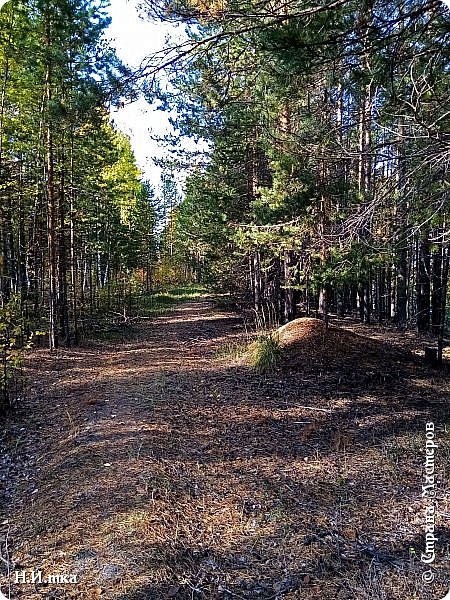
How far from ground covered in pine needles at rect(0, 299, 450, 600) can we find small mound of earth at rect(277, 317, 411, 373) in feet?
0.19

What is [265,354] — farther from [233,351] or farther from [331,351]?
[233,351]

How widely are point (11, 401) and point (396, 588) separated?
5828 mm

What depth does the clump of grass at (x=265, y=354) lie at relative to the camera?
855 centimetres

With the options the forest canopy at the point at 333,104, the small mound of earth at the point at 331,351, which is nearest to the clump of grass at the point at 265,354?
the small mound of earth at the point at 331,351

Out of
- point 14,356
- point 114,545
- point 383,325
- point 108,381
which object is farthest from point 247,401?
point 383,325

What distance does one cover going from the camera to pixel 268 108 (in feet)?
27.7

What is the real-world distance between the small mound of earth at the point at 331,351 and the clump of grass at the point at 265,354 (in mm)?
148

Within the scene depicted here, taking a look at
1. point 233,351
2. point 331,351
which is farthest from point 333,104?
point 233,351

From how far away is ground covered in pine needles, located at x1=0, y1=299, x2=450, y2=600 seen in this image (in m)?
3.15

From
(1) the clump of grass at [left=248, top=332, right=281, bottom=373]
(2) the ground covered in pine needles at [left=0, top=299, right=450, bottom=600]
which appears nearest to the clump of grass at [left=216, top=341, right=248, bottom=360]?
(1) the clump of grass at [left=248, top=332, right=281, bottom=373]

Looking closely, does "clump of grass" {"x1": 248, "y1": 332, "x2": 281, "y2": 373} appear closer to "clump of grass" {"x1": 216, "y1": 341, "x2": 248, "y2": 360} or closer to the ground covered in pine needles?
the ground covered in pine needles

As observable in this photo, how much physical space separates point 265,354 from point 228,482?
172 inches

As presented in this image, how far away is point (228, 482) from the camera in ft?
14.7

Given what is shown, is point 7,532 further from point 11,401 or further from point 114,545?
point 11,401
